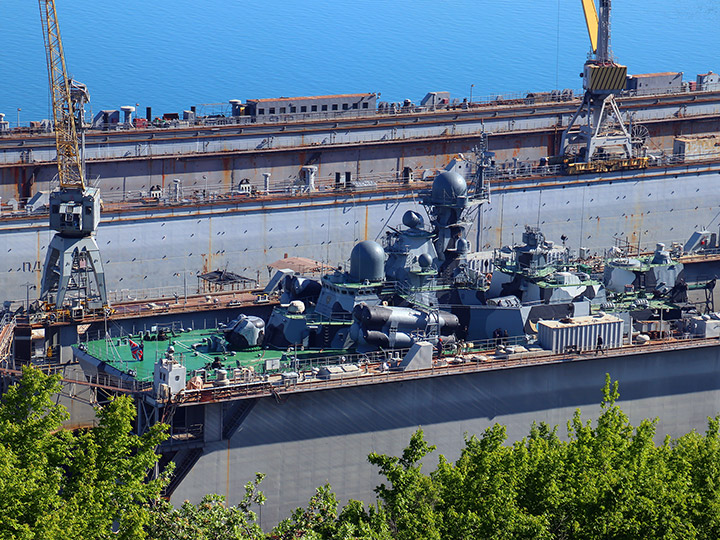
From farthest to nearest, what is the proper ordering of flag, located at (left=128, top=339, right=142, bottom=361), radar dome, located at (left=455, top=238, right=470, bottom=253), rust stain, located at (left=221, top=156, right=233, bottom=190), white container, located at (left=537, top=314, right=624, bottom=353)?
rust stain, located at (left=221, top=156, right=233, bottom=190)
radar dome, located at (left=455, top=238, right=470, bottom=253)
white container, located at (left=537, top=314, right=624, bottom=353)
flag, located at (left=128, top=339, right=142, bottom=361)

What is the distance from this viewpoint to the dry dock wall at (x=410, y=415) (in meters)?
55.5

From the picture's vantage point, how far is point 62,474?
45219 millimetres

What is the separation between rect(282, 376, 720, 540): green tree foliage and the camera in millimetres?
43219

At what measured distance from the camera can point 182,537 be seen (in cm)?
4334

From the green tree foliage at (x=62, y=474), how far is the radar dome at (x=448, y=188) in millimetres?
24517

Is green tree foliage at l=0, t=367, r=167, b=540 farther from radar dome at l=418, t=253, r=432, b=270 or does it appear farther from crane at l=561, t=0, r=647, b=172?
crane at l=561, t=0, r=647, b=172

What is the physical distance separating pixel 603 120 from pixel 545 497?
210 ft

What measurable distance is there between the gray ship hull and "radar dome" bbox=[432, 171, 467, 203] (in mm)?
22481

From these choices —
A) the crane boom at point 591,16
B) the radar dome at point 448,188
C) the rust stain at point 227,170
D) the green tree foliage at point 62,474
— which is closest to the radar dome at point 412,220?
the radar dome at point 448,188

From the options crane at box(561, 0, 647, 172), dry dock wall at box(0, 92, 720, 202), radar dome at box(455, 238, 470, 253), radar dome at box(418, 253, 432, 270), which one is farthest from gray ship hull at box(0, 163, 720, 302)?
radar dome at box(418, 253, 432, 270)

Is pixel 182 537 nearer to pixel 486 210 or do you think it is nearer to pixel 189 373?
pixel 189 373

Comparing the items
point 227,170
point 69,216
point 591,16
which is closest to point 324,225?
point 227,170

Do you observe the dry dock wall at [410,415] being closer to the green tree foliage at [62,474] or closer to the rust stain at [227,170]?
the green tree foliage at [62,474]

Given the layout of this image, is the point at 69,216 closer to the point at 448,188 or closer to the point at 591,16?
the point at 448,188
